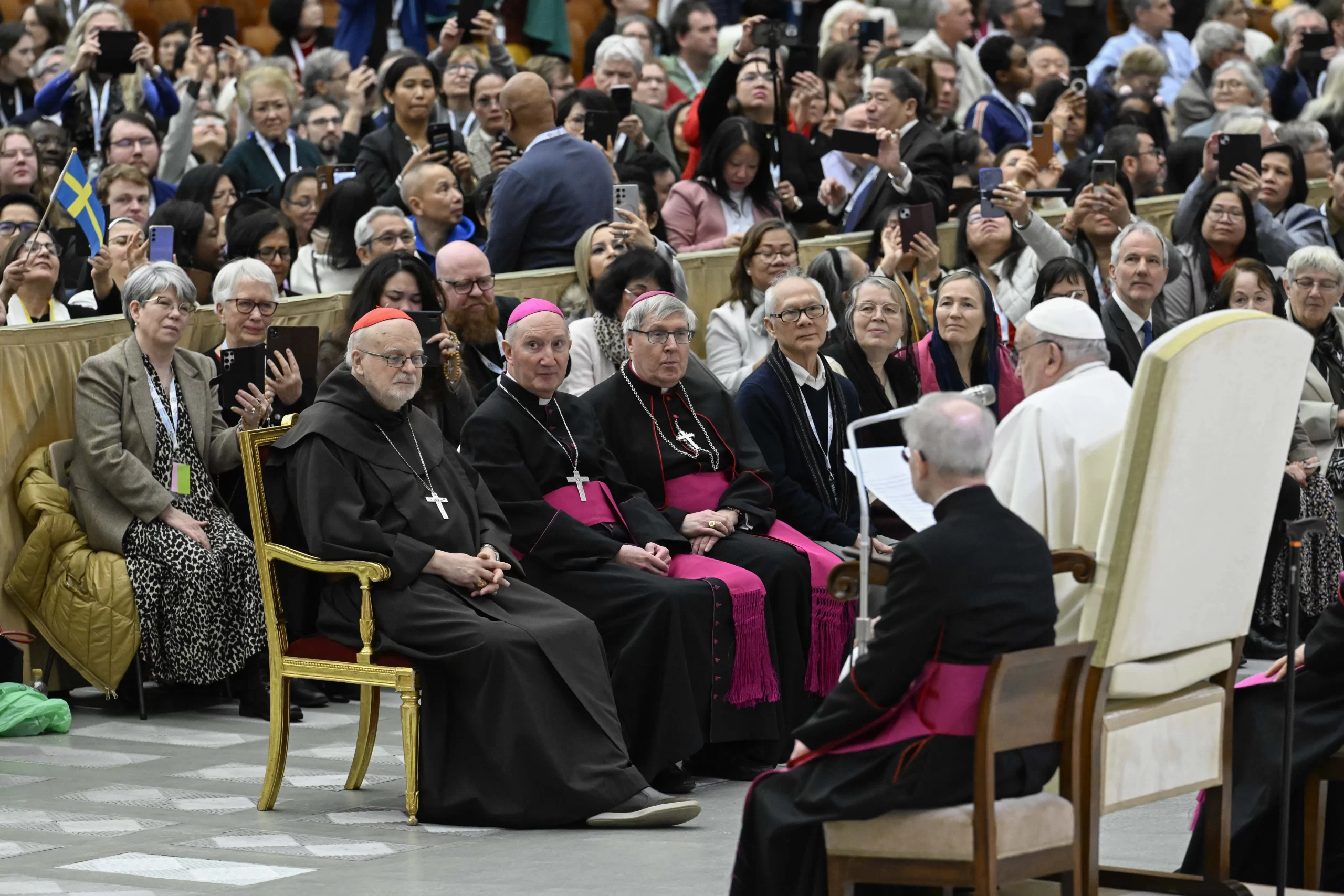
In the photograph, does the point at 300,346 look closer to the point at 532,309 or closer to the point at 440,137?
the point at 532,309

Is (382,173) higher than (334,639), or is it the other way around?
(382,173)

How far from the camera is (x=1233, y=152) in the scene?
34.6ft

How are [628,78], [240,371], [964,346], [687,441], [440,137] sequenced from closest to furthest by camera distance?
[687,441] < [240,371] < [964,346] < [440,137] < [628,78]

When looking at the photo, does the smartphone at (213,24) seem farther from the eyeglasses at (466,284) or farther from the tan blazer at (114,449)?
the tan blazer at (114,449)

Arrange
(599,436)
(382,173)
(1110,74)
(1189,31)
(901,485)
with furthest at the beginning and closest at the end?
(1189,31) < (1110,74) < (382,173) < (599,436) < (901,485)

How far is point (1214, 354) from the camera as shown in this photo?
4668 millimetres

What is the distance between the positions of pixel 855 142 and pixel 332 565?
14.2 ft

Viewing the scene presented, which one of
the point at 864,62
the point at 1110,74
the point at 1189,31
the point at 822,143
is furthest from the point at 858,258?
the point at 1189,31

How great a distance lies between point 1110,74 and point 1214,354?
10.2 metres

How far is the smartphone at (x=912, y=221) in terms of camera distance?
915cm

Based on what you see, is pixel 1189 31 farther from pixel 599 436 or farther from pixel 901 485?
pixel 901 485

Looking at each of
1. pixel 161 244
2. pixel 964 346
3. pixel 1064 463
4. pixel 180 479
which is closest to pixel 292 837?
pixel 180 479

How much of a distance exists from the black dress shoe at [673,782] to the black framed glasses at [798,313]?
176 cm

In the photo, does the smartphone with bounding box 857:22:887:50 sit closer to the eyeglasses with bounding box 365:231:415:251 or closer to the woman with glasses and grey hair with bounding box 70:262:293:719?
the eyeglasses with bounding box 365:231:415:251
